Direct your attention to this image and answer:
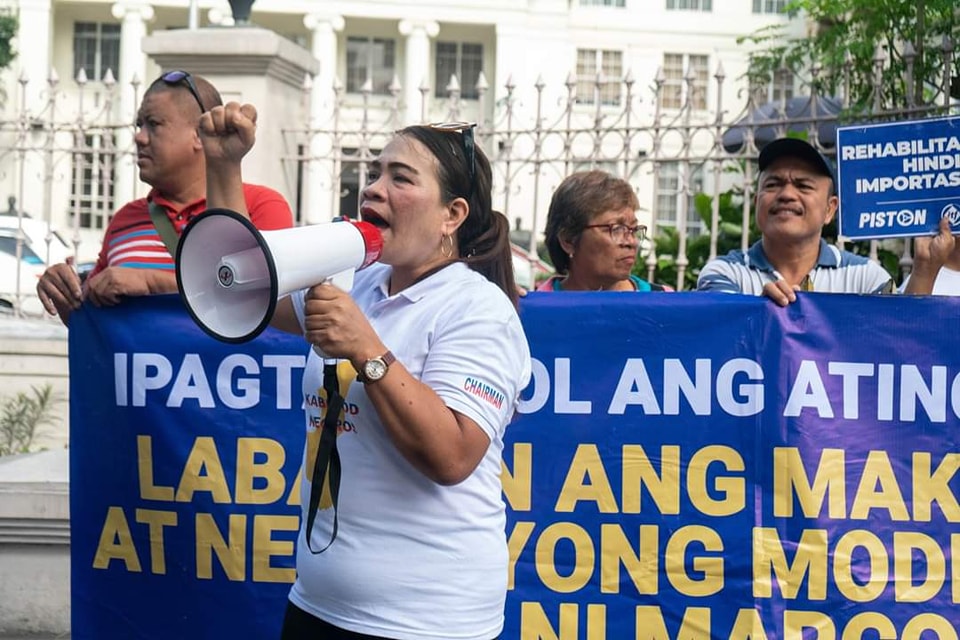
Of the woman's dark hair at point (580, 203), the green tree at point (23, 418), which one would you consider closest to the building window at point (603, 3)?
the green tree at point (23, 418)

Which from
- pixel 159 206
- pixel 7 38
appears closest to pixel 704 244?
pixel 159 206

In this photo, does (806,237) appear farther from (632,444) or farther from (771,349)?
(632,444)

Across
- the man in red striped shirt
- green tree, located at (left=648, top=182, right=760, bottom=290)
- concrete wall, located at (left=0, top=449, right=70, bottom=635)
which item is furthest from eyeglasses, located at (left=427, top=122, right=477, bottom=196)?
green tree, located at (left=648, top=182, right=760, bottom=290)

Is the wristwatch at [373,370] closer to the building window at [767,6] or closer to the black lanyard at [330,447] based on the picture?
the black lanyard at [330,447]

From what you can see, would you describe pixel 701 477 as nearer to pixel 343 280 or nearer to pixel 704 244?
pixel 343 280

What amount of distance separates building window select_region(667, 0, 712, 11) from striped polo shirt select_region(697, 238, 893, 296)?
1509 inches

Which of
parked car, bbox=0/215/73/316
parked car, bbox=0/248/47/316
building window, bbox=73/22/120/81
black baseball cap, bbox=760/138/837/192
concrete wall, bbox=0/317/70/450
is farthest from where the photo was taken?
building window, bbox=73/22/120/81

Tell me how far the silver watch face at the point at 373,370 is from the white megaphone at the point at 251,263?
179mm

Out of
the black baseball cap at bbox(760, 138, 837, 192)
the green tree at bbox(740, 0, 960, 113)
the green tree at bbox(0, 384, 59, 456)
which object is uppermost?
the green tree at bbox(740, 0, 960, 113)

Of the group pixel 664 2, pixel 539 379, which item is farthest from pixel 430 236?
pixel 664 2

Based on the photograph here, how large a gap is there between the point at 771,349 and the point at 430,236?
1636 mm

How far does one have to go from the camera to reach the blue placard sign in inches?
148

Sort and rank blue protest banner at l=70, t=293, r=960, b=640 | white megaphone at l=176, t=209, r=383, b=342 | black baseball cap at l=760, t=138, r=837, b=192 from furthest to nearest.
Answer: black baseball cap at l=760, t=138, r=837, b=192, blue protest banner at l=70, t=293, r=960, b=640, white megaphone at l=176, t=209, r=383, b=342

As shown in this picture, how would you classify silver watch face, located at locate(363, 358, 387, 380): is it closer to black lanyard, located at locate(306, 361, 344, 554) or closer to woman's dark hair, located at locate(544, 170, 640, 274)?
black lanyard, located at locate(306, 361, 344, 554)
